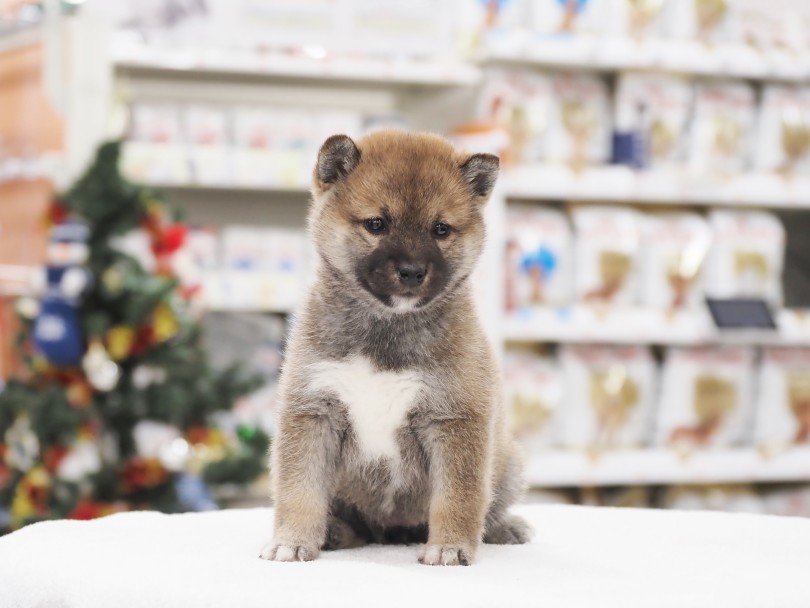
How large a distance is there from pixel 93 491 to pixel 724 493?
2026 mm

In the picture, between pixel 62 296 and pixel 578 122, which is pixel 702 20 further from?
pixel 62 296

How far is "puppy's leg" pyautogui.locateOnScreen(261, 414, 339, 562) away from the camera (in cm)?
119

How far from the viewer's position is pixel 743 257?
3232 mm

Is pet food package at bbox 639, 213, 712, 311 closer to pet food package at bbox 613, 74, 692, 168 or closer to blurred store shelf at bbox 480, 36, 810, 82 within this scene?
pet food package at bbox 613, 74, 692, 168

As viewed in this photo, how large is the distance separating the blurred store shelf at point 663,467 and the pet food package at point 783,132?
92cm

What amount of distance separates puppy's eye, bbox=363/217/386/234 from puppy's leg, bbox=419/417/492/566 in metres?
0.24

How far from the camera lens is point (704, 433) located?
3.27 m

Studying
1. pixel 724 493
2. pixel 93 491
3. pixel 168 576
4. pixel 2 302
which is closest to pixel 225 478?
pixel 93 491

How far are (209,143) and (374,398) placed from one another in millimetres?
1797

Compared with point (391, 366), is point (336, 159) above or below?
above

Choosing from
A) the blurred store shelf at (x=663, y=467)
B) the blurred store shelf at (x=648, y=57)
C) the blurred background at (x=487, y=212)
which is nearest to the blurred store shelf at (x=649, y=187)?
the blurred background at (x=487, y=212)

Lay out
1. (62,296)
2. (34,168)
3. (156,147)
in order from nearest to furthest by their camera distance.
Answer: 1. (62,296)
2. (34,168)
3. (156,147)

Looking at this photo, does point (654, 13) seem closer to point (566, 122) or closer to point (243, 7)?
point (566, 122)

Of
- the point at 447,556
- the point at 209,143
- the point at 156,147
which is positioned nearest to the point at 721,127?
the point at 209,143
